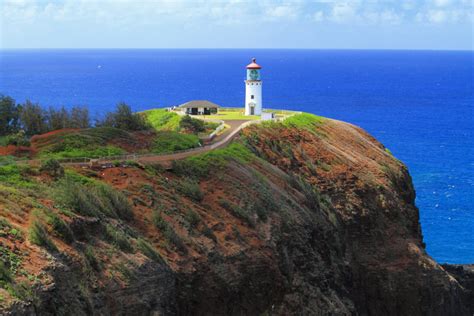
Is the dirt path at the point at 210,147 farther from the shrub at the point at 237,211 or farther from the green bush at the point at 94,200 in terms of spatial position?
the green bush at the point at 94,200

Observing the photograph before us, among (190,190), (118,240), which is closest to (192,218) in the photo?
→ (190,190)

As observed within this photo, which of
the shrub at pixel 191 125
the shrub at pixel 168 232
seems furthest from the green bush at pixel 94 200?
the shrub at pixel 191 125

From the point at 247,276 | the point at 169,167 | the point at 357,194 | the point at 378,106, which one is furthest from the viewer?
the point at 378,106

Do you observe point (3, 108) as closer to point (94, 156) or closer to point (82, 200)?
point (94, 156)

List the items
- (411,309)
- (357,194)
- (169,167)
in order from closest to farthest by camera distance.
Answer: (169,167), (411,309), (357,194)

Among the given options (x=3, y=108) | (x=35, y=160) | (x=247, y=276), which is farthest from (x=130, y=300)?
(x=3, y=108)

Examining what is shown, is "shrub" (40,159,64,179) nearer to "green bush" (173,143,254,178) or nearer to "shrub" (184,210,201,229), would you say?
"shrub" (184,210,201,229)
